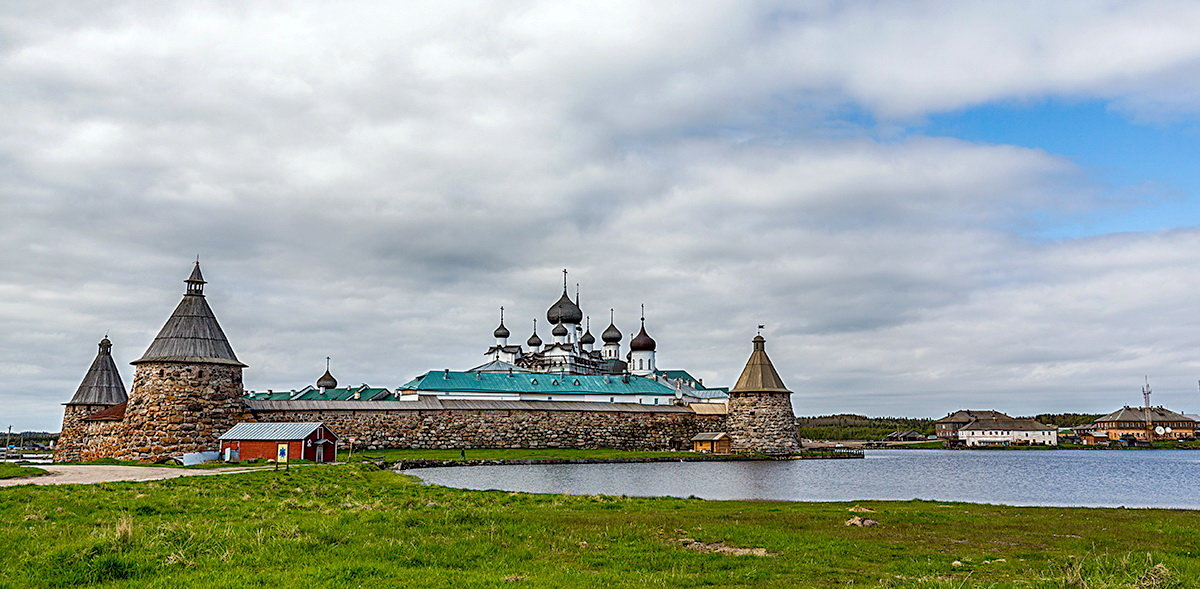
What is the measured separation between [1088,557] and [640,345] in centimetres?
7644

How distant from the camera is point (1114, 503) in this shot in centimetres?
2522

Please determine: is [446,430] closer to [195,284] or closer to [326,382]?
[195,284]

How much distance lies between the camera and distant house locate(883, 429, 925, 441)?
115 meters

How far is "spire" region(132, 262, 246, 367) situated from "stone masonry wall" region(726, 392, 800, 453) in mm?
31228

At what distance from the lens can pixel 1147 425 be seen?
344ft

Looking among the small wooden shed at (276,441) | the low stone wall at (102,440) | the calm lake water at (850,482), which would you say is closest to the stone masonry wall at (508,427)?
the low stone wall at (102,440)

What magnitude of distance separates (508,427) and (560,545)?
41996 mm

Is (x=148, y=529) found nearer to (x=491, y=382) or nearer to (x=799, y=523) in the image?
(x=799, y=523)

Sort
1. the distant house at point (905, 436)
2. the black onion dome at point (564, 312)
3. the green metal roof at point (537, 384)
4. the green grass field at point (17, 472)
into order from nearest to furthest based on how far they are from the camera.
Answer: the green grass field at point (17, 472)
the green metal roof at point (537, 384)
the black onion dome at point (564, 312)
the distant house at point (905, 436)

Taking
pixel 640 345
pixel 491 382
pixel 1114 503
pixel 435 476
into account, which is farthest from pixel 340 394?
pixel 1114 503

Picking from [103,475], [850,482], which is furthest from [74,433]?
[850,482]

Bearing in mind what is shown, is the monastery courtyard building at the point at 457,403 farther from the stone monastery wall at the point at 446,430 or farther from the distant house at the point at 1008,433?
the distant house at the point at 1008,433

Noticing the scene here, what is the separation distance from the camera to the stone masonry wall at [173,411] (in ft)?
125

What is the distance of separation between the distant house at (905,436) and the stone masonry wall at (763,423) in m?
61.7
